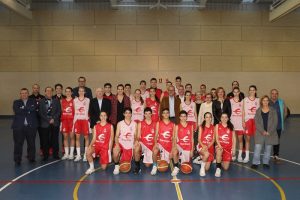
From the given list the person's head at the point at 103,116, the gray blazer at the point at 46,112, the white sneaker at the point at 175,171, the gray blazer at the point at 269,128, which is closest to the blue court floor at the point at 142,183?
the white sneaker at the point at 175,171

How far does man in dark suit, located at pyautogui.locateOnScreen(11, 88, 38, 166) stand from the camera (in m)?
7.60

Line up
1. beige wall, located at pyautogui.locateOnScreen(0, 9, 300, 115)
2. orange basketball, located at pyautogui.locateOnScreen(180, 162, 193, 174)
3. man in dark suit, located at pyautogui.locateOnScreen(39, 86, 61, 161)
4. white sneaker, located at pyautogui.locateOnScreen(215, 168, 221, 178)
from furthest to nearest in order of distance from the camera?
beige wall, located at pyautogui.locateOnScreen(0, 9, 300, 115)
man in dark suit, located at pyautogui.locateOnScreen(39, 86, 61, 161)
orange basketball, located at pyautogui.locateOnScreen(180, 162, 193, 174)
white sneaker, located at pyautogui.locateOnScreen(215, 168, 221, 178)

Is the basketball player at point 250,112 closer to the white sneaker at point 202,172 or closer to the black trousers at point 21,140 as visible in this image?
the white sneaker at point 202,172

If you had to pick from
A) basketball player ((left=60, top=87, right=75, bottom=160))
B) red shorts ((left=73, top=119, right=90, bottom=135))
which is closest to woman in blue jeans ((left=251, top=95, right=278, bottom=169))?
red shorts ((left=73, top=119, right=90, bottom=135))

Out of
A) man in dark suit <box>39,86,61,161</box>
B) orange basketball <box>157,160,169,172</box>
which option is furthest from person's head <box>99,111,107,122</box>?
orange basketball <box>157,160,169,172</box>

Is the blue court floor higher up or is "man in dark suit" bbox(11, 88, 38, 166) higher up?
"man in dark suit" bbox(11, 88, 38, 166)

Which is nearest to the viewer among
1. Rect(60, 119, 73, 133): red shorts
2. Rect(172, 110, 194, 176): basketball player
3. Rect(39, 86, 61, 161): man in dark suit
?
Rect(172, 110, 194, 176): basketball player

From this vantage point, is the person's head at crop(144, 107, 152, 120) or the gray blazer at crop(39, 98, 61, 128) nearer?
the person's head at crop(144, 107, 152, 120)

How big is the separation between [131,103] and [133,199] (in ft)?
11.8

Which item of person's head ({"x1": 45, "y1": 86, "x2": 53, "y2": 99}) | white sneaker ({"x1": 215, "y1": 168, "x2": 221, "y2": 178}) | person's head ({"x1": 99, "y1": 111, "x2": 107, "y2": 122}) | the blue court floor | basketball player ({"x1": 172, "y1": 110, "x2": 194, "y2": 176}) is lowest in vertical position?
the blue court floor

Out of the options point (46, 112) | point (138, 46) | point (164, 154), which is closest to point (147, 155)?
point (164, 154)

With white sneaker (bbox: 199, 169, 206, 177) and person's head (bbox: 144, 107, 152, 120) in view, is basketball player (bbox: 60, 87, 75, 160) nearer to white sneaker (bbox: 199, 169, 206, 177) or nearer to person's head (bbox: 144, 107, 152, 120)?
person's head (bbox: 144, 107, 152, 120)

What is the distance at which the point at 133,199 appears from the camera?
5.31m

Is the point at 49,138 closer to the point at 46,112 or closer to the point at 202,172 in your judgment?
the point at 46,112
